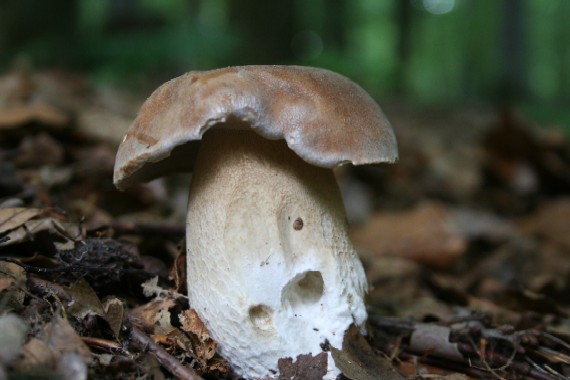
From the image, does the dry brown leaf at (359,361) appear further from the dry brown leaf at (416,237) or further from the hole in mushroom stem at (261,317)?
the dry brown leaf at (416,237)

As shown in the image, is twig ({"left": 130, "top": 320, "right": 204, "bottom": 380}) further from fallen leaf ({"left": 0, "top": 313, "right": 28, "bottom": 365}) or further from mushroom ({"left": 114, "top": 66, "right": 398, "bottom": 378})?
fallen leaf ({"left": 0, "top": 313, "right": 28, "bottom": 365})

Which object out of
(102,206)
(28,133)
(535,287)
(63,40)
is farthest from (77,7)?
(535,287)

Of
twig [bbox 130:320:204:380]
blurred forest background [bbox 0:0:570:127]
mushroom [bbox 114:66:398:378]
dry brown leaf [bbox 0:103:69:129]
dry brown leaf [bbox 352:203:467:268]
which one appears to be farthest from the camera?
blurred forest background [bbox 0:0:570:127]

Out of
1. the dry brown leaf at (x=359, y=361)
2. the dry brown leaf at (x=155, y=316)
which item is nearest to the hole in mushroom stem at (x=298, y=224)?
the dry brown leaf at (x=359, y=361)

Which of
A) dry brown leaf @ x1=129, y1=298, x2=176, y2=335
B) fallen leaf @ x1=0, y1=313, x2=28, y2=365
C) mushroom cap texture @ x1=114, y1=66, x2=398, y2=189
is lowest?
dry brown leaf @ x1=129, y1=298, x2=176, y2=335

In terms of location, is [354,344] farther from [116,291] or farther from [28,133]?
[28,133]

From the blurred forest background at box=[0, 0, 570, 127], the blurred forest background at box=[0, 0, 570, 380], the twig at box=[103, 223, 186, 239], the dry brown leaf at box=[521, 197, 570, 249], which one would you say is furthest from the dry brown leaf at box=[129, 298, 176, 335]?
the blurred forest background at box=[0, 0, 570, 127]

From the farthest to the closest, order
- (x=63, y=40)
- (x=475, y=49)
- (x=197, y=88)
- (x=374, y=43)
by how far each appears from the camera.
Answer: (x=374, y=43) → (x=475, y=49) → (x=63, y=40) → (x=197, y=88)
